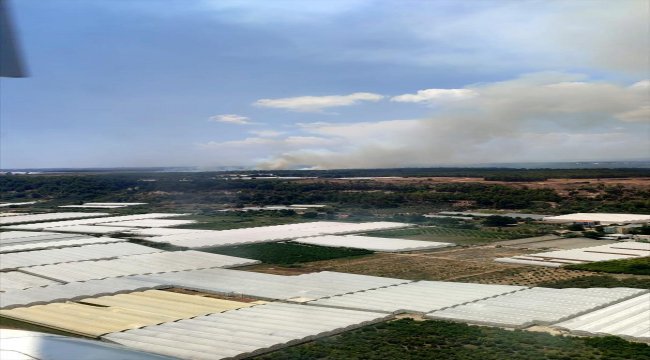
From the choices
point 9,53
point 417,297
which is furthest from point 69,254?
point 9,53

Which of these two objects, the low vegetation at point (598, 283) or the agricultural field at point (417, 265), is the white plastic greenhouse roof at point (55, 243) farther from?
the low vegetation at point (598, 283)

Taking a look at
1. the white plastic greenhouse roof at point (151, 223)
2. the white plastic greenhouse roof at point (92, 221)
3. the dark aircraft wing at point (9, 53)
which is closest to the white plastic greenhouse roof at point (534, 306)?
the dark aircraft wing at point (9, 53)

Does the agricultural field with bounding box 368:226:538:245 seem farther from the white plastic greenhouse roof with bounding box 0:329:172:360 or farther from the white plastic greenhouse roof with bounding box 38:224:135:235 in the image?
the white plastic greenhouse roof with bounding box 0:329:172:360

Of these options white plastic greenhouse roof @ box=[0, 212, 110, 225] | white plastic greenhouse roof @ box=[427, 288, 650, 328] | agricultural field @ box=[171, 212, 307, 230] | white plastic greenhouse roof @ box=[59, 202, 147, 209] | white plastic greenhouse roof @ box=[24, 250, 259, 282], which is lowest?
agricultural field @ box=[171, 212, 307, 230]

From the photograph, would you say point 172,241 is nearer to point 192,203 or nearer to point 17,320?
point 17,320

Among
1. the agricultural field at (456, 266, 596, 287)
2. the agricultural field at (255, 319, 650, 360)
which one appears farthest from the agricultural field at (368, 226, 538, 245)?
the agricultural field at (255, 319, 650, 360)
